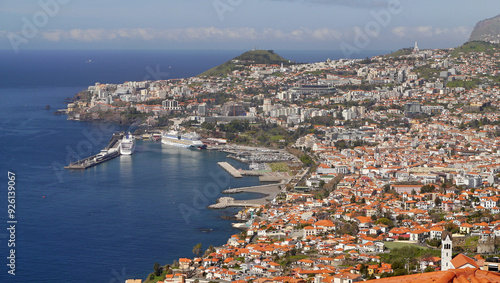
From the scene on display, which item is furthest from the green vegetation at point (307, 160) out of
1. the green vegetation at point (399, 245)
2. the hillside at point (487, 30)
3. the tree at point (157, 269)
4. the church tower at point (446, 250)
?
the hillside at point (487, 30)

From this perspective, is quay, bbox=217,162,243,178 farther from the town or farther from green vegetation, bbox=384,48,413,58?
green vegetation, bbox=384,48,413,58

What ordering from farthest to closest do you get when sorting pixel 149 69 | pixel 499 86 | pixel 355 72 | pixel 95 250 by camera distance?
pixel 149 69 < pixel 355 72 < pixel 499 86 < pixel 95 250

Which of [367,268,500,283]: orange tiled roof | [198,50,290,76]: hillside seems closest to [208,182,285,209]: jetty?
[367,268,500,283]: orange tiled roof

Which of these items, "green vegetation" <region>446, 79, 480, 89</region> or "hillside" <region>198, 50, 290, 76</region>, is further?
"hillside" <region>198, 50, 290, 76</region>

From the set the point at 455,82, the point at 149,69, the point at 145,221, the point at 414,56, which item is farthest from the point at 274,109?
the point at 149,69

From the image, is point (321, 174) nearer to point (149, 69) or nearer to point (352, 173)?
point (352, 173)

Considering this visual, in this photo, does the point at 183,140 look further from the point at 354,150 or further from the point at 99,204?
the point at 99,204

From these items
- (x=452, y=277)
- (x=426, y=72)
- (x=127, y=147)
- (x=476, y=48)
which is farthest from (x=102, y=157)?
(x=476, y=48)

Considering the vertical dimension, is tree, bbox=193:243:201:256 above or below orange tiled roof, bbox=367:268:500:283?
below
